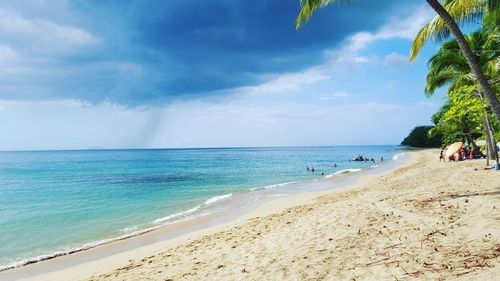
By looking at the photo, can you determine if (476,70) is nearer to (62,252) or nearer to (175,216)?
(62,252)

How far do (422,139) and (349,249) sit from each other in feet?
428

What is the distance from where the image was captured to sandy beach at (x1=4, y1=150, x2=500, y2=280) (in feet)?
17.9

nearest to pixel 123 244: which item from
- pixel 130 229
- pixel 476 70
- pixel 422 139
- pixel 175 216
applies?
pixel 130 229

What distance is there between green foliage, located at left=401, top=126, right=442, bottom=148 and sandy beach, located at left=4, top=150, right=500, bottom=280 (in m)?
113

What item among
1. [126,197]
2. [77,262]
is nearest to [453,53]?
[77,262]

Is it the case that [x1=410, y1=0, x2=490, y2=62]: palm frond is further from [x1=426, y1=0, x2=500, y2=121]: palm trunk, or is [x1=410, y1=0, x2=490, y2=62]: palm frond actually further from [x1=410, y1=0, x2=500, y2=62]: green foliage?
[x1=426, y1=0, x2=500, y2=121]: palm trunk

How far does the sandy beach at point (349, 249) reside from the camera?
5449 mm

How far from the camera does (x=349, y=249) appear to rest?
6734mm

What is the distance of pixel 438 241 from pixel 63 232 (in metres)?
14.2

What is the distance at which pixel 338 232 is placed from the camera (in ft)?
26.7

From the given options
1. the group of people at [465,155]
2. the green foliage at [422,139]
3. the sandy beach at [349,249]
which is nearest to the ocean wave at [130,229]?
the sandy beach at [349,249]

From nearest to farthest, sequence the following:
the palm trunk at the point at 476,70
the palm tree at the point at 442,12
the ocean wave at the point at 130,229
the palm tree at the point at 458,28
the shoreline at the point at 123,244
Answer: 1. the palm trunk at the point at 476,70
2. the palm tree at the point at 458,28
3. the palm tree at the point at 442,12
4. the shoreline at the point at 123,244
5. the ocean wave at the point at 130,229

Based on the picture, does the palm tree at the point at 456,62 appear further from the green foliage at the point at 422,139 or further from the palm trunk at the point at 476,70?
the green foliage at the point at 422,139

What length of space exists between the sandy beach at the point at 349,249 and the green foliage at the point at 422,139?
113061mm
